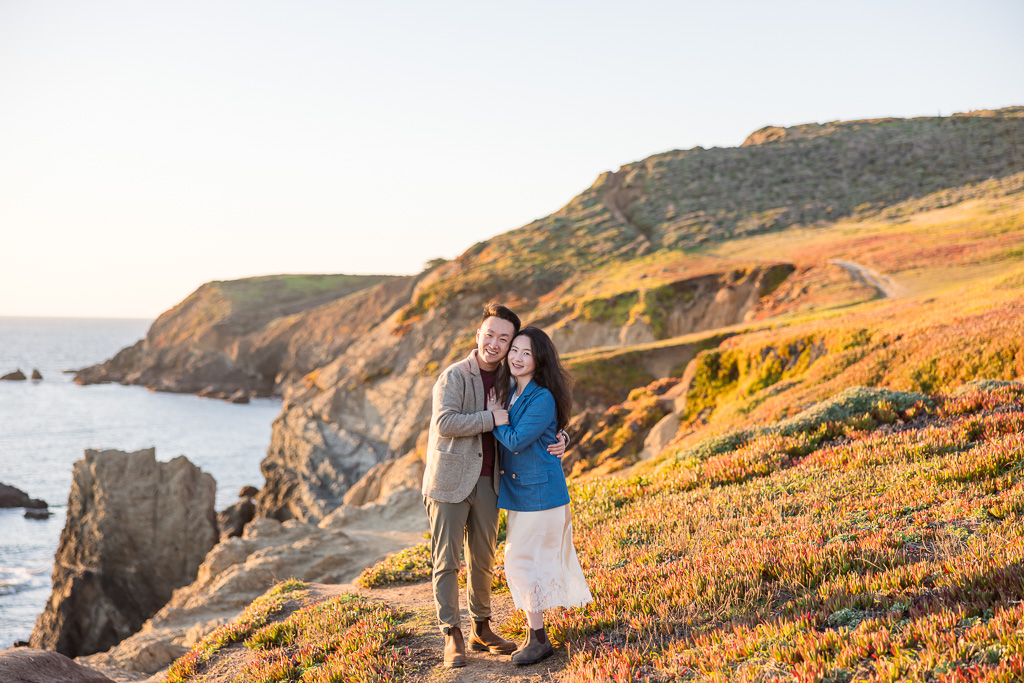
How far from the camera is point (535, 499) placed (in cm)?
530

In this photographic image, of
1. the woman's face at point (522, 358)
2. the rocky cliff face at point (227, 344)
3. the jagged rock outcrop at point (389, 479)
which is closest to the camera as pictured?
the woman's face at point (522, 358)

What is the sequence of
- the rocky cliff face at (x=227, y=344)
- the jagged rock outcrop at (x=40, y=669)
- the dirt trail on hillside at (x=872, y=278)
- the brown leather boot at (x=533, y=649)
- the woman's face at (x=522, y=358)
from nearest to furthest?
the brown leather boot at (x=533, y=649) → the woman's face at (x=522, y=358) → the jagged rock outcrop at (x=40, y=669) → the dirt trail on hillside at (x=872, y=278) → the rocky cliff face at (x=227, y=344)

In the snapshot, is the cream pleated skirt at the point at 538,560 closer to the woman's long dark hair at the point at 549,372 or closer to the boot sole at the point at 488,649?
the boot sole at the point at 488,649

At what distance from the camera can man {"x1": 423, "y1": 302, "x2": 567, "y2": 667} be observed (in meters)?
5.55

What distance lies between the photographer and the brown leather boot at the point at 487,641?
5719 mm

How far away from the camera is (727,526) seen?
7.10m

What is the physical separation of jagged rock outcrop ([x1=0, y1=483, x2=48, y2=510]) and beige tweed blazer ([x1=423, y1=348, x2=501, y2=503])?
40190 mm

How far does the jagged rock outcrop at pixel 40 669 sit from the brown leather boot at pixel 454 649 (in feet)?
12.6

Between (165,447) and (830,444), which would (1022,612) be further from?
(165,447)

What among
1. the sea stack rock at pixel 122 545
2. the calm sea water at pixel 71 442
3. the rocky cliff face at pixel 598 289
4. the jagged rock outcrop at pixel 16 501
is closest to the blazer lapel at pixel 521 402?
the rocky cliff face at pixel 598 289

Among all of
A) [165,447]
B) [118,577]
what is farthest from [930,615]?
[165,447]

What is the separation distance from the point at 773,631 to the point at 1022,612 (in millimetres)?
1436

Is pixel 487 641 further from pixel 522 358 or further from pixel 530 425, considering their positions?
pixel 522 358

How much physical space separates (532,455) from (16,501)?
4239 cm
